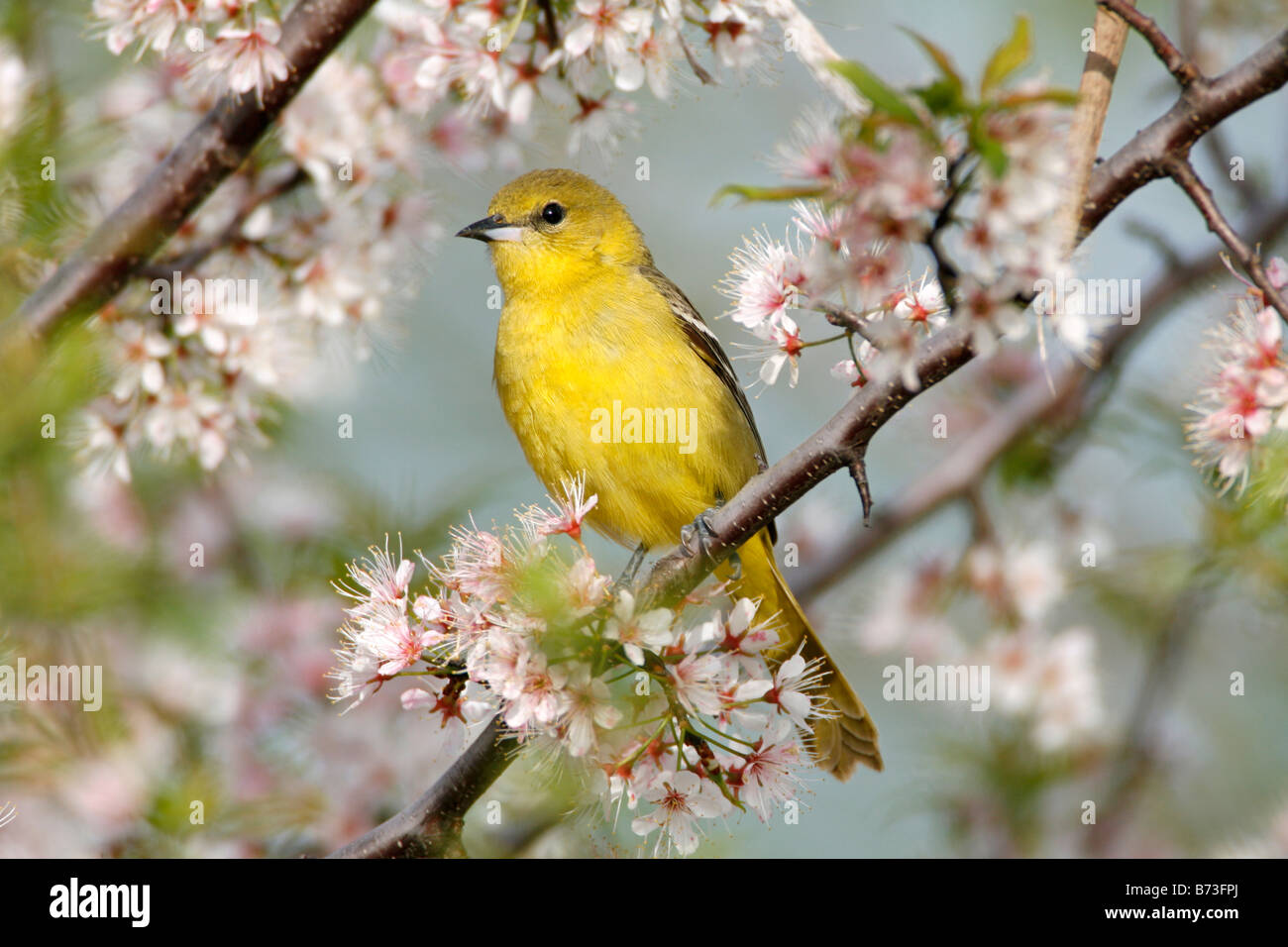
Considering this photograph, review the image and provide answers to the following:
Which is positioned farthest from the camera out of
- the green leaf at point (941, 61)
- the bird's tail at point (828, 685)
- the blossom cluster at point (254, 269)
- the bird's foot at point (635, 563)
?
the bird's foot at point (635, 563)

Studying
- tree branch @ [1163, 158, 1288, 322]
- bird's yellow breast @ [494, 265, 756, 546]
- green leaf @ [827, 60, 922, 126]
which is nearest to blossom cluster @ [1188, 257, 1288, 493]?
tree branch @ [1163, 158, 1288, 322]

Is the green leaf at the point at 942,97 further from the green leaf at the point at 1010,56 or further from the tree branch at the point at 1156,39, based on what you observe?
the tree branch at the point at 1156,39

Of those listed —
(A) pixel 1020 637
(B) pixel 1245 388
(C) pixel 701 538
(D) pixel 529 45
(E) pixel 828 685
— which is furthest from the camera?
(A) pixel 1020 637

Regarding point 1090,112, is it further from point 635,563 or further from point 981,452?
point 981,452

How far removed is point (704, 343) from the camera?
547 centimetres

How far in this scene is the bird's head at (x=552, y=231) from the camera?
5.32 m

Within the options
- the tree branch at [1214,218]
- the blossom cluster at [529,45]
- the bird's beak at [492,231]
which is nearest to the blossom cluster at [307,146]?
the blossom cluster at [529,45]

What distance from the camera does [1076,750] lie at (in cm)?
588

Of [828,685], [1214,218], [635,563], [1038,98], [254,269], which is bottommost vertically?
[828,685]

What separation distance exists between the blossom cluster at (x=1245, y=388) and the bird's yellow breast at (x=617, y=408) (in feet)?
6.95

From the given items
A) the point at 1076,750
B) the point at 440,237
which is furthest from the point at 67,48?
the point at 1076,750

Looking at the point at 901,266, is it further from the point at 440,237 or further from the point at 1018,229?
the point at 440,237

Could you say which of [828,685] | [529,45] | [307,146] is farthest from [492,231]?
[828,685]

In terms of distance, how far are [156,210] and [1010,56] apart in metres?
2.83
